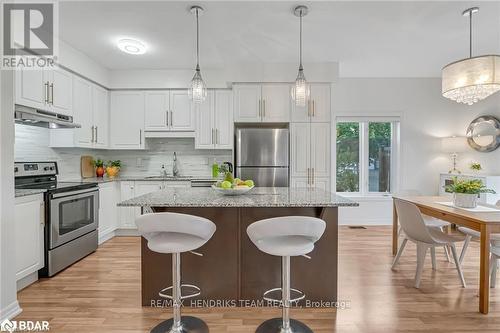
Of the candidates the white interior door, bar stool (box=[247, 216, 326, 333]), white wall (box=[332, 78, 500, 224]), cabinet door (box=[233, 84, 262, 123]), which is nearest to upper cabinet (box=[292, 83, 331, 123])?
cabinet door (box=[233, 84, 262, 123])

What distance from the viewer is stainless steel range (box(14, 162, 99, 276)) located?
110 inches

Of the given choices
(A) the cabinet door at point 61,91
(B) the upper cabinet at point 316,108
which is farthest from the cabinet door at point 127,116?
(B) the upper cabinet at point 316,108

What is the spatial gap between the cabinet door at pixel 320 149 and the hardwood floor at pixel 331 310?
143cm

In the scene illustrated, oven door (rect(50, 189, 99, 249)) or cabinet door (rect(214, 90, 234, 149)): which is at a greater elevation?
cabinet door (rect(214, 90, 234, 149))

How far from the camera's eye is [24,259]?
8.26 ft

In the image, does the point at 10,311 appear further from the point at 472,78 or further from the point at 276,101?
the point at 472,78

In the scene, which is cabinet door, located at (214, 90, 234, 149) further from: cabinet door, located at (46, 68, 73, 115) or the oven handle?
cabinet door, located at (46, 68, 73, 115)

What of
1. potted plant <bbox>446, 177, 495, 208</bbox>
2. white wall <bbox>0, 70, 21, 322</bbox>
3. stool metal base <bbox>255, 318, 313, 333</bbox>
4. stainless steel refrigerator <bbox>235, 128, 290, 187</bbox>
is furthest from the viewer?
stainless steel refrigerator <bbox>235, 128, 290, 187</bbox>

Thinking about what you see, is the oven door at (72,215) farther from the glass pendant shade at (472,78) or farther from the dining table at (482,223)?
the glass pendant shade at (472,78)

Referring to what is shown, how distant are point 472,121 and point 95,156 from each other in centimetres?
653

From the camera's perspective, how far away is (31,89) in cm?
287

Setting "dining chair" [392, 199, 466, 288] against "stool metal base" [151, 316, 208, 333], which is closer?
"stool metal base" [151, 316, 208, 333]

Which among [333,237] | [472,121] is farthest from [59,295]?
[472,121]

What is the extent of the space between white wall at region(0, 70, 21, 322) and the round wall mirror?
20.5ft
